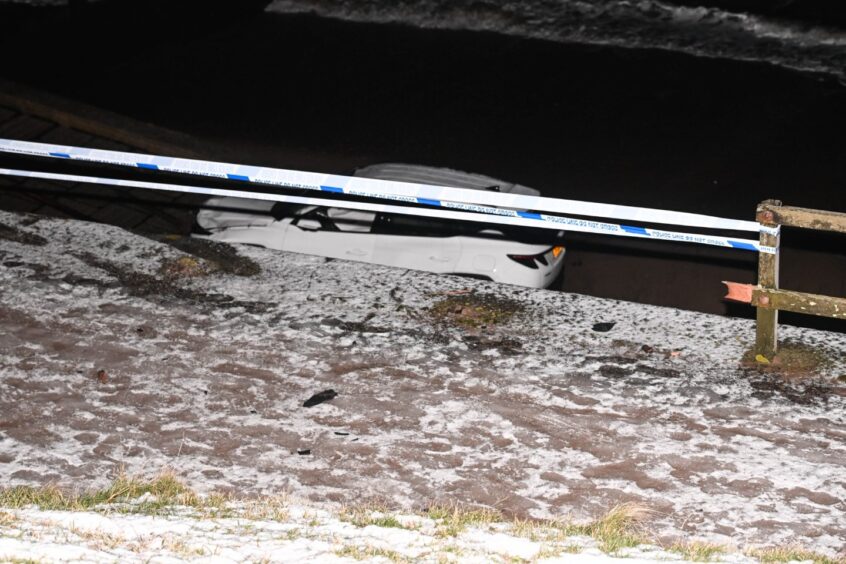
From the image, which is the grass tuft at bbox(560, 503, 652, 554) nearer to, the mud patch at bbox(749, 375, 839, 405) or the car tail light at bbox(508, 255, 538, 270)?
the mud patch at bbox(749, 375, 839, 405)

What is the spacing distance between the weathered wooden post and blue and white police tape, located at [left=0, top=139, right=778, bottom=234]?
0.11m

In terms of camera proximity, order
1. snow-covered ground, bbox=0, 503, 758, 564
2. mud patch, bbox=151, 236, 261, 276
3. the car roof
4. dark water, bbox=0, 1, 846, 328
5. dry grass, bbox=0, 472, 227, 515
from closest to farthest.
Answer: snow-covered ground, bbox=0, 503, 758, 564
dry grass, bbox=0, 472, 227, 515
mud patch, bbox=151, 236, 261, 276
the car roof
dark water, bbox=0, 1, 846, 328

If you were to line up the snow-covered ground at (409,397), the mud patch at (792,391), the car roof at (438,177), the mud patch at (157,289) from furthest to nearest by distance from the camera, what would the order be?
1. the car roof at (438,177)
2. the mud patch at (157,289)
3. the mud patch at (792,391)
4. the snow-covered ground at (409,397)

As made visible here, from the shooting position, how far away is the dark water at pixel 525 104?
11430 mm

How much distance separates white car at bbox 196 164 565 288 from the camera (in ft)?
28.0

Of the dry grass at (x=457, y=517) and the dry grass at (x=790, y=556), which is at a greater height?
the dry grass at (x=457, y=517)

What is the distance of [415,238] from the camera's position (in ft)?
28.3

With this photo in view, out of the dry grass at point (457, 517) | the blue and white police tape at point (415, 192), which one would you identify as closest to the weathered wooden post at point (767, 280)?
the blue and white police tape at point (415, 192)

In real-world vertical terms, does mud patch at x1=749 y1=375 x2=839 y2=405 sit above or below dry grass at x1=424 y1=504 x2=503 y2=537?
above

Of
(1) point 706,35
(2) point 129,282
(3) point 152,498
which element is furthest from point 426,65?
(3) point 152,498

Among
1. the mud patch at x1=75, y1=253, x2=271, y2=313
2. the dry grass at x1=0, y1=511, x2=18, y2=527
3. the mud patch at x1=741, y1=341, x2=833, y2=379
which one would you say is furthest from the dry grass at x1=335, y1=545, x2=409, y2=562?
the mud patch at x1=741, y1=341, x2=833, y2=379

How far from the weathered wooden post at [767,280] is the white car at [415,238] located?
106 inches

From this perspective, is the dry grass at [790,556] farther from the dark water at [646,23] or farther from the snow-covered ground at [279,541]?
the dark water at [646,23]

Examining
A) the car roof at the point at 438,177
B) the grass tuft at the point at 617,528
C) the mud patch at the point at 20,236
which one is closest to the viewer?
the grass tuft at the point at 617,528
